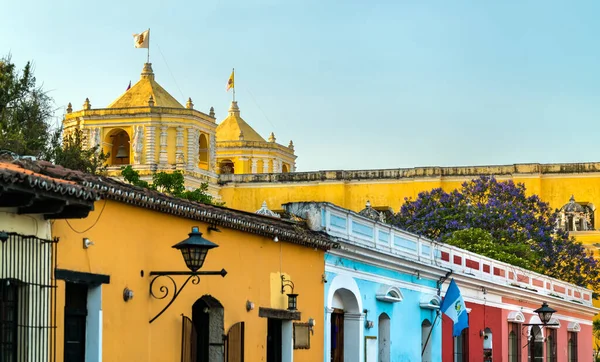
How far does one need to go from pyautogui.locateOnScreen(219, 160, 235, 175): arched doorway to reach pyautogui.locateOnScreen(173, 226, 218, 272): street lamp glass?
5737 cm

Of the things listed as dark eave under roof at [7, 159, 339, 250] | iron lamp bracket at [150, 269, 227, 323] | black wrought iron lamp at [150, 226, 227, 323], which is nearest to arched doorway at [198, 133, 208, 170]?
dark eave under roof at [7, 159, 339, 250]

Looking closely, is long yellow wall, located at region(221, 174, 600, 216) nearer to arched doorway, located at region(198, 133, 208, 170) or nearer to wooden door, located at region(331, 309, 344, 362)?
arched doorway, located at region(198, 133, 208, 170)

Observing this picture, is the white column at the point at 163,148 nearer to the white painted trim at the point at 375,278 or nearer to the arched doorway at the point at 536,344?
the arched doorway at the point at 536,344

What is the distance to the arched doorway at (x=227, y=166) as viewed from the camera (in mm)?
71312

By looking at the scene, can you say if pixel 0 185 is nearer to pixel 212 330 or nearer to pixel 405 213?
pixel 212 330

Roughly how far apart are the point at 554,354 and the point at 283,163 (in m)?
42.0

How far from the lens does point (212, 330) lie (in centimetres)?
1564

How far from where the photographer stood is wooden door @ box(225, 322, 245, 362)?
15852mm

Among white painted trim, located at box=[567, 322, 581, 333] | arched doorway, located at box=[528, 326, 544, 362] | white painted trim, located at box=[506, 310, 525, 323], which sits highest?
white painted trim, located at box=[506, 310, 525, 323]

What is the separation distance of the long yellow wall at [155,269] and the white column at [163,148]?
40664 mm

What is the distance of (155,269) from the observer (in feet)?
46.6

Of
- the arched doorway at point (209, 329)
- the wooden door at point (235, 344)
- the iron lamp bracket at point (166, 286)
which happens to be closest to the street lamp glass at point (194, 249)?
the iron lamp bracket at point (166, 286)

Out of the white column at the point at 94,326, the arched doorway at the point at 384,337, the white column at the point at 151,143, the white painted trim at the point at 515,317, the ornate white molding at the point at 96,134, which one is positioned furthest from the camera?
the ornate white molding at the point at 96,134

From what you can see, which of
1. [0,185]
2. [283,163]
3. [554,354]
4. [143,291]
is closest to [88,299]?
[143,291]
